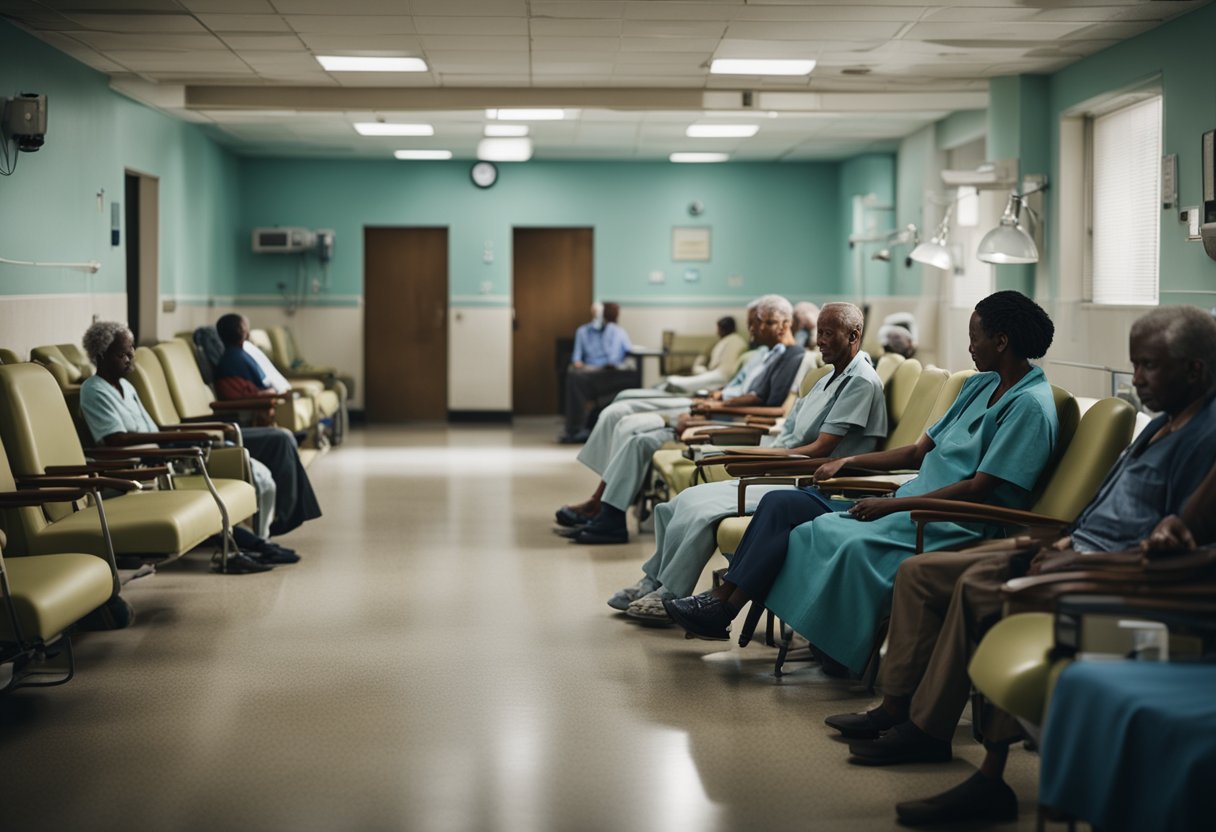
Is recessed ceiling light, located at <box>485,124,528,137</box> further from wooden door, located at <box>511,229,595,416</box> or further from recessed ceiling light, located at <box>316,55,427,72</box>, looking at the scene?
recessed ceiling light, located at <box>316,55,427,72</box>

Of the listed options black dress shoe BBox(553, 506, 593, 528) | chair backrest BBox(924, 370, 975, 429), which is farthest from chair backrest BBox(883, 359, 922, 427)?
black dress shoe BBox(553, 506, 593, 528)

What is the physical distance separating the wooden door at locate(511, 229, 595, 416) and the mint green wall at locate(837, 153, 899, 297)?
9.02ft

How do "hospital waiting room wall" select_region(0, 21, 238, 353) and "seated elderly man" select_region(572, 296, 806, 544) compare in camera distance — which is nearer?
"seated elderly man" select_region(572, 296, 806, 544)

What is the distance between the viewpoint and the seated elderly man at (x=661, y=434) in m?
7.07

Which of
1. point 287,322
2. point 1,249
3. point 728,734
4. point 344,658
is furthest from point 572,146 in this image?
point 728,734

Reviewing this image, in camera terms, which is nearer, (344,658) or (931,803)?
(931,803)

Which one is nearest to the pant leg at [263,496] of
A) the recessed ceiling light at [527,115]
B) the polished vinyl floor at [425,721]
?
the polished vinyl floor at [425,721]

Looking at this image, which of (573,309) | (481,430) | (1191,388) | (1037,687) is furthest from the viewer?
(573,309)

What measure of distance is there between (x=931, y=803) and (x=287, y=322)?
11.9 meters

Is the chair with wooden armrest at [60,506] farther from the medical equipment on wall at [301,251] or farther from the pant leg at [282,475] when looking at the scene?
the medical equipment on wall at [301,251]

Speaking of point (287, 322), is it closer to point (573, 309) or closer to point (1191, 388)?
point (573, 309)

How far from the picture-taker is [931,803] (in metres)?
3.17

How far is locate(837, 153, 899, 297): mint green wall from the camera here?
42.3ft

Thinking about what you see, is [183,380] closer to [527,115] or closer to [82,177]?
[82,177]
